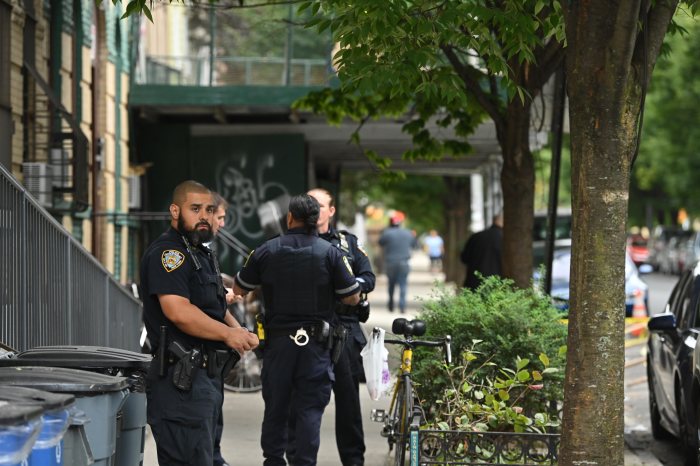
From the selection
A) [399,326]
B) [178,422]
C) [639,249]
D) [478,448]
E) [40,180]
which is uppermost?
[40,180]

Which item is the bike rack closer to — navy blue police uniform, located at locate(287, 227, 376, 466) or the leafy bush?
the leafy bush

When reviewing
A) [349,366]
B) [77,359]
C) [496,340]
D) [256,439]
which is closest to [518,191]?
[496,340]

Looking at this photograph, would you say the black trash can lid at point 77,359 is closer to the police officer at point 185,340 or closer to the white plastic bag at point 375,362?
the police officer at point 185,340

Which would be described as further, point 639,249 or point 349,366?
point 639,249

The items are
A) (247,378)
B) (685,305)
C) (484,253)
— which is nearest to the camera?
(685,305)

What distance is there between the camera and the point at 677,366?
9.66 m

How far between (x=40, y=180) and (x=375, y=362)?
592 centimetres

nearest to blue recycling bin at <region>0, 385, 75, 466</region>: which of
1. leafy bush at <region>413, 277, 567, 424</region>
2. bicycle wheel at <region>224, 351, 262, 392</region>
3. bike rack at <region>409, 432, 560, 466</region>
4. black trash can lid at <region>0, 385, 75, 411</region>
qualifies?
black trash can lid at <region>0, 385, 75, 411</region>

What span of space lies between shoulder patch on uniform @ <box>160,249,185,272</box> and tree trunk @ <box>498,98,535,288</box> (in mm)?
5306

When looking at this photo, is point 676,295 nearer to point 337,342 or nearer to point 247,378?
point 337,342

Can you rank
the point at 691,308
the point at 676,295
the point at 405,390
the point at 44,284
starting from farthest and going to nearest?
the point at 676,295 → the point at 691,308 → the point at 44,284 → the point at 405,390

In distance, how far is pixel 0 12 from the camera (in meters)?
11.9

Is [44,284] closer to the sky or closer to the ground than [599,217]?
closer to the ground

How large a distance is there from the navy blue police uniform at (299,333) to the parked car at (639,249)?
50.3 metres
